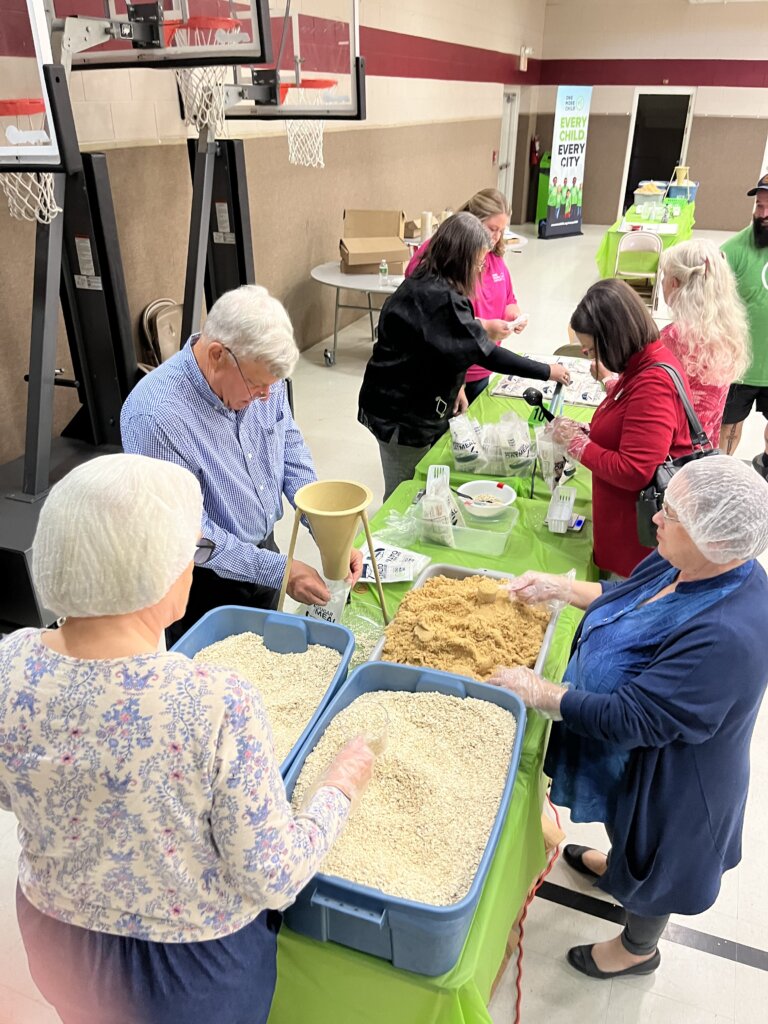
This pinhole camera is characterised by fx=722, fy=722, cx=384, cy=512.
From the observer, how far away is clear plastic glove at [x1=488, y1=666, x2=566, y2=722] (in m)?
1.51

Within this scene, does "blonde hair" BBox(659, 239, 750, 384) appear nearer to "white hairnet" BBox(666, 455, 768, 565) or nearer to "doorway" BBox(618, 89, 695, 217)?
"white hairnet" BBox(666, 455, 768, 565)

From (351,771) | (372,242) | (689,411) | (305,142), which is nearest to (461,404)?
(689,411)

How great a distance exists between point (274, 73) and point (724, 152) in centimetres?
1025

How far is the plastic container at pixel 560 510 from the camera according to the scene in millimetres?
2398

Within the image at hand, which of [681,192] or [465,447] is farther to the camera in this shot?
[681,192]

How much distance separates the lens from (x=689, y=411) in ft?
6.96

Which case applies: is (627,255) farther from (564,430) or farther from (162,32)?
(564,430)

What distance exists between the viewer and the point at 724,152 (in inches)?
462

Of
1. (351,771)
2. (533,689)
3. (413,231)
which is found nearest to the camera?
(351,771)

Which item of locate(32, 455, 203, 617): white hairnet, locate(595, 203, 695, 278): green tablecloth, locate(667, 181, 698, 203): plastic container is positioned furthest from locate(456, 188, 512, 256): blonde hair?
locate(667, 181, 698, 203): plastic container

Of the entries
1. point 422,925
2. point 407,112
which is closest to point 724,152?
point 407,112

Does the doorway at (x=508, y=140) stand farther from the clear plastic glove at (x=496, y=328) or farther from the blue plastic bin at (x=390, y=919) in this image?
the blue plastic bin at (x=390, y=919)

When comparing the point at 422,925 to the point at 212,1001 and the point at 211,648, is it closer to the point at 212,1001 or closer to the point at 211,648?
the point at 212,1001

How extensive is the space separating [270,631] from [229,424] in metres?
0.60
